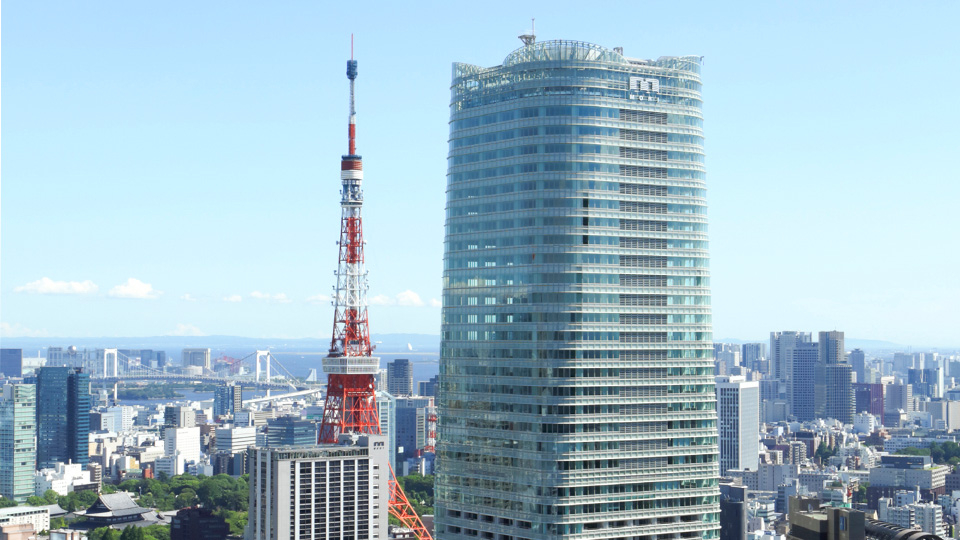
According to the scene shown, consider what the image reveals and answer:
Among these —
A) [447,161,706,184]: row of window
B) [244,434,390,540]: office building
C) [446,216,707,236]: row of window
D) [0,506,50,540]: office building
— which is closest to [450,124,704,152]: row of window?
[447,161,706,184]: row of window

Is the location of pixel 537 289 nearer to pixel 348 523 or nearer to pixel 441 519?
pixel 441 519

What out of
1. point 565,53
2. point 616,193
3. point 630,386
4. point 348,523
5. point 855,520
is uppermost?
point 565,53

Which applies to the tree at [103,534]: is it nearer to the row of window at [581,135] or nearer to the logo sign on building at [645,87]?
the row of window at [581,135]

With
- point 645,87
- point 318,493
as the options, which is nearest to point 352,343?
point 318,493

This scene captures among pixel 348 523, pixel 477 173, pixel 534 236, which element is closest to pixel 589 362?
pixel 534 236

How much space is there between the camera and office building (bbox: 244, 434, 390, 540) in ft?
399

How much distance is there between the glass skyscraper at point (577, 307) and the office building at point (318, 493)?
23790mm

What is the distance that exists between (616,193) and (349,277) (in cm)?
6172

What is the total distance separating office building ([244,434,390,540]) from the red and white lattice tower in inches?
742

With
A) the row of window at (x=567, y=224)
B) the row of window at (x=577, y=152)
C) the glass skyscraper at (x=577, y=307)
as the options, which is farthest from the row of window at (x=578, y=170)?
the row of window at (x=567, y=224)

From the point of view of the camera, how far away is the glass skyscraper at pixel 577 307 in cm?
9581

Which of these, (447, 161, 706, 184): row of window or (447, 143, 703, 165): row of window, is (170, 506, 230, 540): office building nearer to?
(447, 161, 706, 184): row of window

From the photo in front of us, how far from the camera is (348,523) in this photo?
125 m

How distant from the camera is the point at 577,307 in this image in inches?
3777
